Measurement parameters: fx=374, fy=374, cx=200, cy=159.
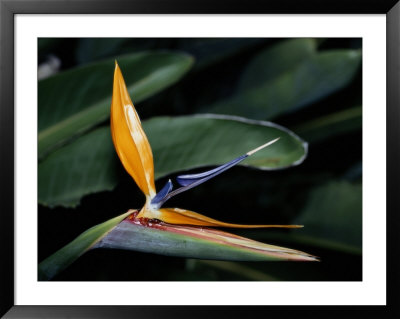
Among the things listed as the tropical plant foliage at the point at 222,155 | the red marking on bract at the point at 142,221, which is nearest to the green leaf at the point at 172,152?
the tropical plant foliage at the point at 222,155

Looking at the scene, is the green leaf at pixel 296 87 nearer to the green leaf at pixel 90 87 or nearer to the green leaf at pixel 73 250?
the green leaf at pixel 90 87

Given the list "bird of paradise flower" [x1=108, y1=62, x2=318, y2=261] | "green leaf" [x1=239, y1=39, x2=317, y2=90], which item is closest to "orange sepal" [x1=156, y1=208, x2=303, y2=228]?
"bird of paradise flower" [x1=108, y1=62, x2=318, y2=261]

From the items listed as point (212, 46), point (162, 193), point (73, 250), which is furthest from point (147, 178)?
point (212, 46)

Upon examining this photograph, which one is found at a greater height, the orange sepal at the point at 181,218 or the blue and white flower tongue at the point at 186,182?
the blue and white flower tongue at the point at 186,182

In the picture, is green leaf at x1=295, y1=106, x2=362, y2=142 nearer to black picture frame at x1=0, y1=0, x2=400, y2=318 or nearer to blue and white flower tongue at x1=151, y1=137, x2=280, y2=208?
black picture frame at x1=0, y1=0, x2=400, y2=318

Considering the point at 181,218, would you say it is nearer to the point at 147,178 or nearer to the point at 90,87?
the point at 147,178

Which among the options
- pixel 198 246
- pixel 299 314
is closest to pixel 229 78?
pixel 198 246

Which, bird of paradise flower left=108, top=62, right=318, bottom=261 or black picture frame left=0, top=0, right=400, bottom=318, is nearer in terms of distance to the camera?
bird of paradise flower left=108, top=62, right=318, bottom=261
